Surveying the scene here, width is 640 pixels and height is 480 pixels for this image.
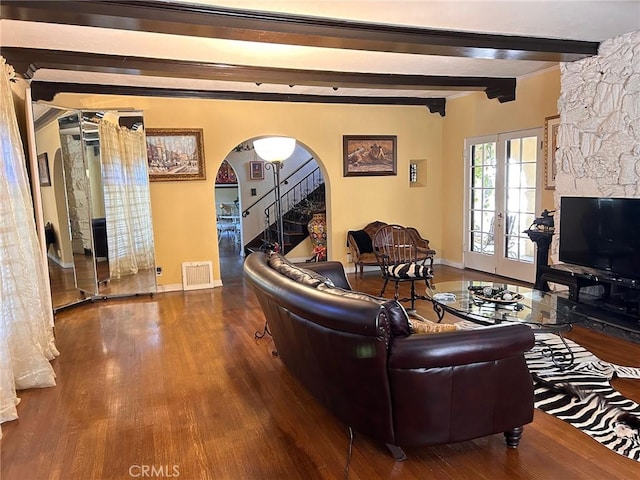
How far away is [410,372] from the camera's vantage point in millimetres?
2156

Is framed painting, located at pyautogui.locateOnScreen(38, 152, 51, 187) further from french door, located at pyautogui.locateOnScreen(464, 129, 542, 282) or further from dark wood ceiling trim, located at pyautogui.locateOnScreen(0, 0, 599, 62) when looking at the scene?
french door, located at pyautogui.locateOnScreen(464, 129, 542, 282)

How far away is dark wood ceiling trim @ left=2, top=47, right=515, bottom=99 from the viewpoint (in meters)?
4.16

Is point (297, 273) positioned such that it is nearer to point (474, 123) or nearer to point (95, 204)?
point (95, 204)

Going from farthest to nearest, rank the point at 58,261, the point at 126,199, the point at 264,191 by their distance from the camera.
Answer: the point at 264,191 < the point at 126,199 < the point at 58,261

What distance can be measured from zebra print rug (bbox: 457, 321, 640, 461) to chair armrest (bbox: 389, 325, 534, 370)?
42cm

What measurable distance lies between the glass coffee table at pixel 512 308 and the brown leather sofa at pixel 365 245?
109 inches

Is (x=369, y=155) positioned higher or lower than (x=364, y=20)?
lower

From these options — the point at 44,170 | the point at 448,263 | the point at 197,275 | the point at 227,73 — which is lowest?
the point at 448,263

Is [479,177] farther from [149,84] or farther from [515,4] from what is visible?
[149,84]

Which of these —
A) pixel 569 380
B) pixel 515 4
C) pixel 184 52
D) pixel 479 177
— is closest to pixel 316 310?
pixel 569 380

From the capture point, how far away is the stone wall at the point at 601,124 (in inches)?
163

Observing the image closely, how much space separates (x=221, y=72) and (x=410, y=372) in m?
3.99

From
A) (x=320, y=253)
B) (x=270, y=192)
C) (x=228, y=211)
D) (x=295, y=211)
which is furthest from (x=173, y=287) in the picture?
(x=228, y=211)

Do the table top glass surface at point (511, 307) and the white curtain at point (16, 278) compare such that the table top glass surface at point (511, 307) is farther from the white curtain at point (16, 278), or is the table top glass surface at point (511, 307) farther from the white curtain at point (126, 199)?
the white curtain at point (126, 199)
